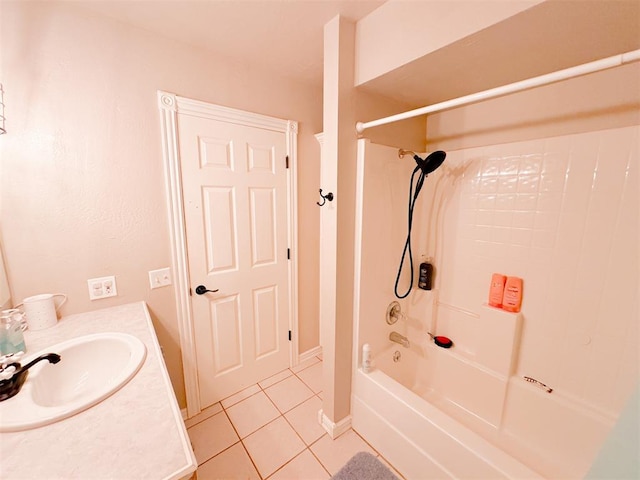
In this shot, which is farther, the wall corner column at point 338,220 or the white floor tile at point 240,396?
the white floor tile at point 240,396

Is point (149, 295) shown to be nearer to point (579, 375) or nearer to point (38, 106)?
point (38, 106)

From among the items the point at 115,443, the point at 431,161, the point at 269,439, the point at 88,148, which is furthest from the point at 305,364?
the point at 88,148

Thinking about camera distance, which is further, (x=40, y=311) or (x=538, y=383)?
(x=538, y=383)

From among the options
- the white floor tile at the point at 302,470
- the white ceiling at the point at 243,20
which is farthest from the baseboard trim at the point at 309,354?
the white ceiling at the point at 243,20

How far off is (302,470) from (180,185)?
5.92 feet

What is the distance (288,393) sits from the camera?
6.35 ft

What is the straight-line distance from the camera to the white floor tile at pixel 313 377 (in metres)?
2.00

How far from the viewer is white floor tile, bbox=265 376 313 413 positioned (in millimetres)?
1830

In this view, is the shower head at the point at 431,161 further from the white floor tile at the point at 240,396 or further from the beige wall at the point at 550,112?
the white floor tile at the point at 240,396

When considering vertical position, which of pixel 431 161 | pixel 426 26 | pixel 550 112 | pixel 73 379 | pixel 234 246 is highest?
pixel 426 26

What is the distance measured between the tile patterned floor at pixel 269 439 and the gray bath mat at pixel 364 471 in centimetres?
25

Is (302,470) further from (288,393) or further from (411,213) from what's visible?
(411,213)

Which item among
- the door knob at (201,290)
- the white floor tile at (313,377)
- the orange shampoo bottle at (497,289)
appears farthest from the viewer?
the white floor tile at (313,377)

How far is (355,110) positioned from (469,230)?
1.11 m
